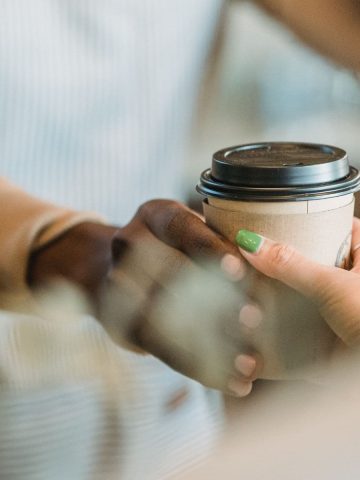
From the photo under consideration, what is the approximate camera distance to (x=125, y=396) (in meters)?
0.58

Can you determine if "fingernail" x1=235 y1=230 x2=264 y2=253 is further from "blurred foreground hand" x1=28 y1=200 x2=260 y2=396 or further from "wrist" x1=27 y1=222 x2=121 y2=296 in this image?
"wrist" x1=27 y1=222 x2=121 y2=296

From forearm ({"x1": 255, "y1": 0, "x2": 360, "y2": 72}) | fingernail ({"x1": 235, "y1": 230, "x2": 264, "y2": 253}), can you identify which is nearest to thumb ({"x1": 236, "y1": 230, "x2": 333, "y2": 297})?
fingernail ({"x1": 235, "y1": 230, "x2": 264, "y2": 253})

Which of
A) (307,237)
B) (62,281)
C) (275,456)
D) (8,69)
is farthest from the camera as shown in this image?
(8,69)

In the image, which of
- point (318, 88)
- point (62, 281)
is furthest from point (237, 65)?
point (62, 281)

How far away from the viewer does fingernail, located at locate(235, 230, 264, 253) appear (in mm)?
375

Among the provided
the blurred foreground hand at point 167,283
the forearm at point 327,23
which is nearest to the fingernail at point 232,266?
the blurred foreground hand at point 167,283

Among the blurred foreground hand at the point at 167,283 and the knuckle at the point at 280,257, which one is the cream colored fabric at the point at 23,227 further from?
the knuckle at the point at 280,257

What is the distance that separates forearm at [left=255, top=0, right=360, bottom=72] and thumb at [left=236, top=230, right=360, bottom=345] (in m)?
0.28

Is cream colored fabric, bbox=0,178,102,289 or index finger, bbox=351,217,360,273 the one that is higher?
index finger, bbox=351,217,360,273

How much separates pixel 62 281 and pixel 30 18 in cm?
26

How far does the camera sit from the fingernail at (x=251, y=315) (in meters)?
0.39

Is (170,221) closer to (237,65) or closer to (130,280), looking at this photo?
(130,280)

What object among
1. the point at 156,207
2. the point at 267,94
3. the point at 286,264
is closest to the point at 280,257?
the point at 286,264

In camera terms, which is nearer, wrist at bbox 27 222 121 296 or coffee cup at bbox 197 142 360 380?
coffee cup at bbox 197 142 360 380
